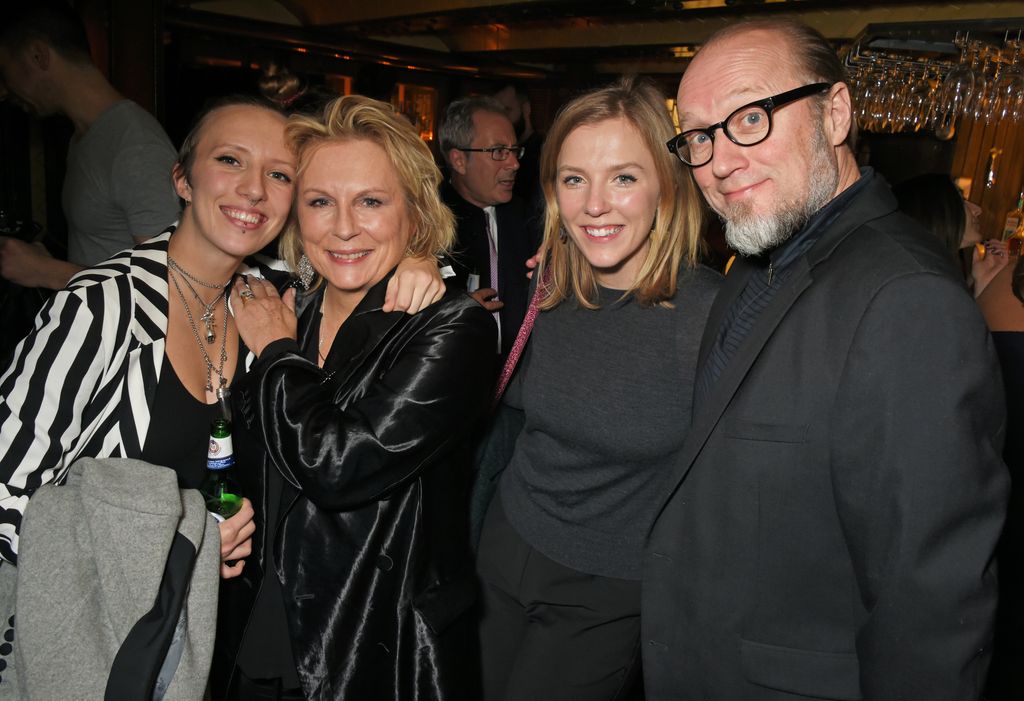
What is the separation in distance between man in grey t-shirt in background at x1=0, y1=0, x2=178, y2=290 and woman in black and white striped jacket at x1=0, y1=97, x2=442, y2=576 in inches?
34.2

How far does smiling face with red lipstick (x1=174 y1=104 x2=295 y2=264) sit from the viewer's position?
5.62 feet

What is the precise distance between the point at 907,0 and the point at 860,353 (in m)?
5.24

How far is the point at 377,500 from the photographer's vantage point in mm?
1563

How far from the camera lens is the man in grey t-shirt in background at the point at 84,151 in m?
2.53

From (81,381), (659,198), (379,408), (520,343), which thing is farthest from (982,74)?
(81,381)

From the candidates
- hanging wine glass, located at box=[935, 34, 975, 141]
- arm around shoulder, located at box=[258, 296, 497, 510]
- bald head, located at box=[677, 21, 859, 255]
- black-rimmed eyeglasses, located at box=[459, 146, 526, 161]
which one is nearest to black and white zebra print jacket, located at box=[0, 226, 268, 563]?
arm around shoulder, located at box=[258, 296, 497, 510]

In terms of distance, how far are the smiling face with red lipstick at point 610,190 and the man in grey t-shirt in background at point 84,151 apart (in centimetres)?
150

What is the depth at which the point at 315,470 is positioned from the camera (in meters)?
1.43

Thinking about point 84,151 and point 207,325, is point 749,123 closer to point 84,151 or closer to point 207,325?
point 207,325

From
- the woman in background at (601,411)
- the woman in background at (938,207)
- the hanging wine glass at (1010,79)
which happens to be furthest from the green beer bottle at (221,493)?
the hanging wine glass at (1010,79)

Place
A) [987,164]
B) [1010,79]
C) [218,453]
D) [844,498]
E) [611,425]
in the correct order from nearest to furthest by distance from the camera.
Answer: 1. [844,498]
2. [218,453]
3. [611,425]
4. [1010,79]
5. [987,164]

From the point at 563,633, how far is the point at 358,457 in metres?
0.71

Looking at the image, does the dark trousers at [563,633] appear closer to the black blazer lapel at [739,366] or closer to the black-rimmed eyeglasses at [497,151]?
the black blazer lapel at [739,366]

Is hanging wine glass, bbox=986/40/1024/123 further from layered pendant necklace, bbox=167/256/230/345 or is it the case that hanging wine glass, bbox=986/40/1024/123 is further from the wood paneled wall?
layered pendant necklace, bbox=167/256/230/345
